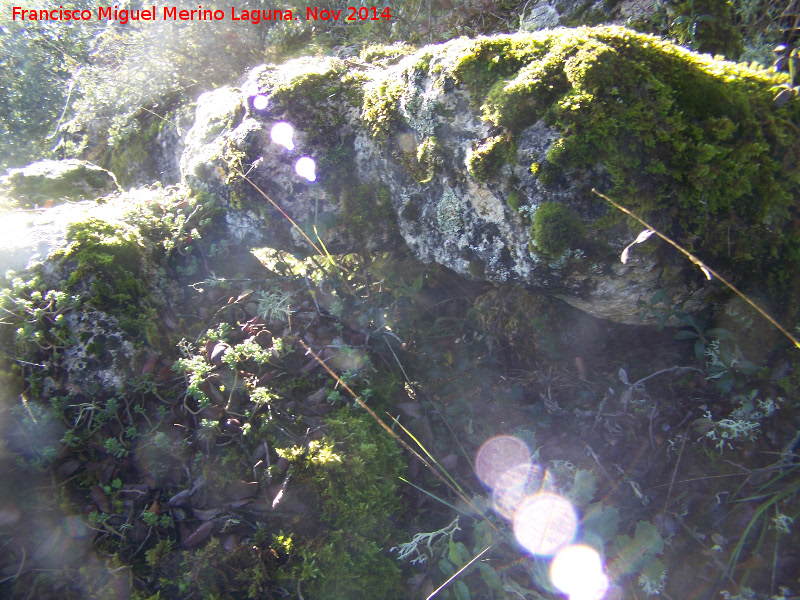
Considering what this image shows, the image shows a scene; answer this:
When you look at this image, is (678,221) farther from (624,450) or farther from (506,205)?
(624,450)

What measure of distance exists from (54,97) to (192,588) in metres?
7.96

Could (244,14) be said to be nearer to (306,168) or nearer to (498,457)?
(306,168)

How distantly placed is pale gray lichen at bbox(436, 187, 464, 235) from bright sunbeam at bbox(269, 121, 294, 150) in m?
1.37

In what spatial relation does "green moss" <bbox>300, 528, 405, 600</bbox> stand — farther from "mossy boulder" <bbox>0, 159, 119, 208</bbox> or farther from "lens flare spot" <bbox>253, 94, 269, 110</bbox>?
"mossy boulder" <bbox>0, 159, 119, 208</bbox>

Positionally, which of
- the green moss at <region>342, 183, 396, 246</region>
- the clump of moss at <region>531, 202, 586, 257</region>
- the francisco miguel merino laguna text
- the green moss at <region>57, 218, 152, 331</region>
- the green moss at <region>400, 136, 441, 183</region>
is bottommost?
the green moss at <region>57, 218, 152, 331</region>

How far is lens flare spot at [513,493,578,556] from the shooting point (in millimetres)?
2482

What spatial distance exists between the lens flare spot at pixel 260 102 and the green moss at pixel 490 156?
1.88m

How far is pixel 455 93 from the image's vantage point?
9.39 feet

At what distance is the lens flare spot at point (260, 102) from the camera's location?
3.61 metres

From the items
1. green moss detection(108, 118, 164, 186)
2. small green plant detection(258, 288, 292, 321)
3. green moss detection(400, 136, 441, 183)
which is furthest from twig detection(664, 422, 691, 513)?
green moss detection(108, 118, 164, 186)

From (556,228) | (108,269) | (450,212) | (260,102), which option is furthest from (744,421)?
(108,269)

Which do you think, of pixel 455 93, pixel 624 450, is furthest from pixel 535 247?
pixel 624 450

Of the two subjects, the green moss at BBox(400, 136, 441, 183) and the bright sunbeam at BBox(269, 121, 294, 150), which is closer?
the green moss at BBox(400, 136, 441, 183)

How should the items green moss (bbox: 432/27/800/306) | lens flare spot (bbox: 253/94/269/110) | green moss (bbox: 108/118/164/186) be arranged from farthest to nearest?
1. green moss (bbox: 108/118/164/186)
2. lens flare spot (bbox: 253/94/269/110)
3. green moss (bbox: 432/27/800/306)
